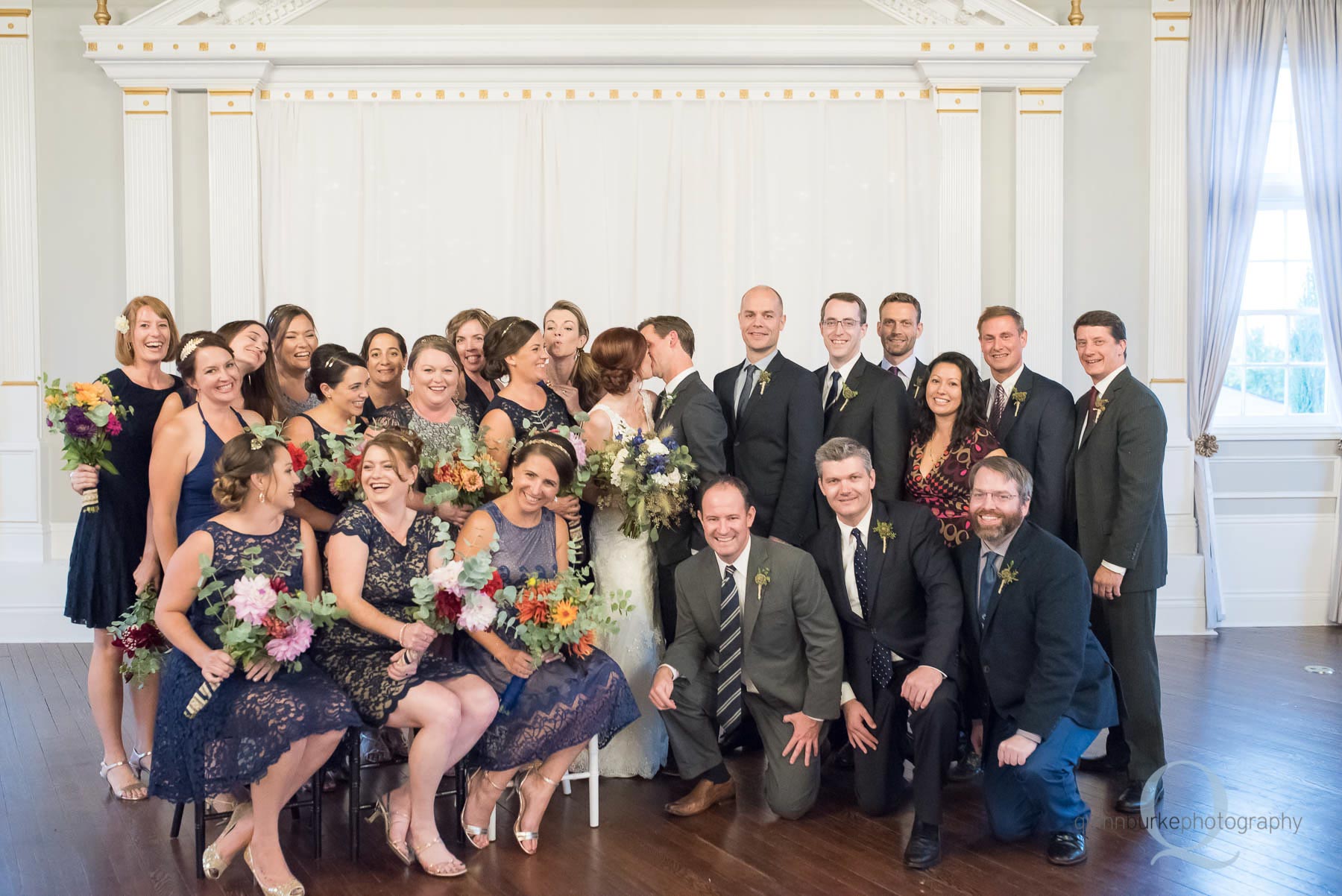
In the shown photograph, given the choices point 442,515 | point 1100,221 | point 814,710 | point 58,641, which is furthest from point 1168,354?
point 58,641

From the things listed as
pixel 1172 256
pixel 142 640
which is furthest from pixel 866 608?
pixel 1172 256

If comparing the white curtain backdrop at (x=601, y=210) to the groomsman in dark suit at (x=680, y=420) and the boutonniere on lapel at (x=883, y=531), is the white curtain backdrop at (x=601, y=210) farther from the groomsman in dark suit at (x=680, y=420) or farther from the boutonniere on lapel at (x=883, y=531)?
the boutonniere on lapel at (x=883, y=531)

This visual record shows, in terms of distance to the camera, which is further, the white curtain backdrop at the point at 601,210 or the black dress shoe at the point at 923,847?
the white curtain backdrop at the point at 601,210

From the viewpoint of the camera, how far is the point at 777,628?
3.93 meters

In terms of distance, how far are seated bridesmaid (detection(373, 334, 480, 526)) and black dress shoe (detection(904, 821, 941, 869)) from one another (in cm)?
188

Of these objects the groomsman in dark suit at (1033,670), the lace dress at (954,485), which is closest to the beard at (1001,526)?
the groomsman in dark suit at (1033,670)

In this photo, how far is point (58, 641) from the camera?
6801 millimetres

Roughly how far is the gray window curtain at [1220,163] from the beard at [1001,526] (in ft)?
13.3

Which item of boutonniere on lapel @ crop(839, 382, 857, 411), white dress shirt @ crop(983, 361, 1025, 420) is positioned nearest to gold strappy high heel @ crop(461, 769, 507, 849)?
boutonniere on lapel @ crop(839, 382, 857, 411)

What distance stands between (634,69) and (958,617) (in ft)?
14.8

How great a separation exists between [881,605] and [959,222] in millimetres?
3845

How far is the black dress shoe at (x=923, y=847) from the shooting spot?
350cm

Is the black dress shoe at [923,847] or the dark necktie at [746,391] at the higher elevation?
the dark necktie at [746,391]

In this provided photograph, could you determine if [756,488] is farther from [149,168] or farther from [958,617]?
[149,168]
